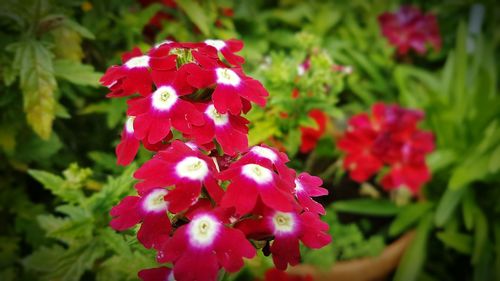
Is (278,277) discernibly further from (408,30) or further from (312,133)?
(408,30)

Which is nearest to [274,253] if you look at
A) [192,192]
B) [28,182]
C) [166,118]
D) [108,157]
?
[192,192]

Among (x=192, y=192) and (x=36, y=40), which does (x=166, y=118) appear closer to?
(x=192, y=192)

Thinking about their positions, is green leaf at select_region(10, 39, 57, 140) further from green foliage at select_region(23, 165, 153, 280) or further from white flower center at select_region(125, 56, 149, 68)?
white flower center at select_region(125, 56, 149, 68)

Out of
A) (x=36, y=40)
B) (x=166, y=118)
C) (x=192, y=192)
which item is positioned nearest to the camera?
(x=192, y=192)

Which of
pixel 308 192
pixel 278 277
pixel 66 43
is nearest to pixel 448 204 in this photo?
pixel 278 277

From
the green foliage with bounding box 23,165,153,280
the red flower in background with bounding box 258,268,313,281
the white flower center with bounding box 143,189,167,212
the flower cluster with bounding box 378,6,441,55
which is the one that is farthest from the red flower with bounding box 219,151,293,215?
the flower cluster with bounding box 378,6,441,55

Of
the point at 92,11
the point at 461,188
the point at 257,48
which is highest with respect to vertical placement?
the point at 92,11

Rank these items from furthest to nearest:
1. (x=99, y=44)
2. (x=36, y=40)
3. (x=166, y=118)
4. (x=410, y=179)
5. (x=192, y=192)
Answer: (x=410, y=179)
(x=99, y=44)
(x=36, y=40)
(x=166, y=118)
(x=192, y=192)
